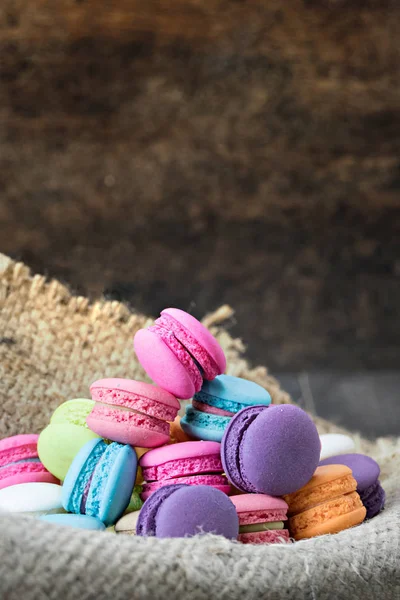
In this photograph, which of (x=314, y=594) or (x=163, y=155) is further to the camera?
(x=163, y=155)

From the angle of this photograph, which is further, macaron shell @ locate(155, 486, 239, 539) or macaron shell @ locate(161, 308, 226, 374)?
macaron shell @ locate(161, 308, 226, 374)

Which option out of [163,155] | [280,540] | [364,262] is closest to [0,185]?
[163,155]

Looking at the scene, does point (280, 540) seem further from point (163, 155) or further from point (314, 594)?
point (163, 155)

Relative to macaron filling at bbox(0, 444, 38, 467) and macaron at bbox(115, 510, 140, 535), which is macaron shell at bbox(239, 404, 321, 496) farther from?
macaron filling at bbox(0, 444, 38, 467)

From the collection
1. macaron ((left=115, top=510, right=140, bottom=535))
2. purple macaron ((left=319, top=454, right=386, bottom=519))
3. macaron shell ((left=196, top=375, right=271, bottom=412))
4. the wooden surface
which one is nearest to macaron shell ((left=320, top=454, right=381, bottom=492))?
purple macaron ((left=319, top=454, right=386, bottom=519))

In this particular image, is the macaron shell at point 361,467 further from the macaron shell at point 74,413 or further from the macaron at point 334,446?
the macaron shell at point 74,413

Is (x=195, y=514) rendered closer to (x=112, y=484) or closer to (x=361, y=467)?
(x=112, y=484)
